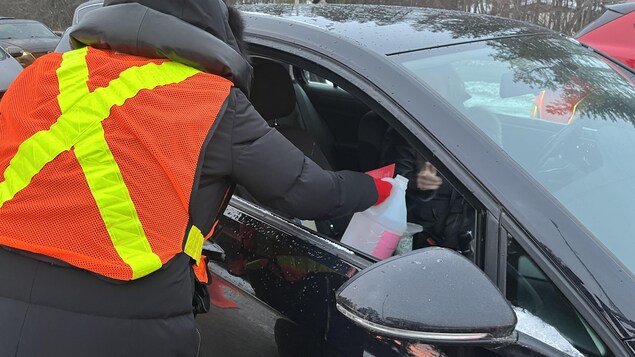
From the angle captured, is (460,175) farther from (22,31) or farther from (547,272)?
(22,31)

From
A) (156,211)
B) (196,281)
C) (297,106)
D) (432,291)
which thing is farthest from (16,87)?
(297,106)

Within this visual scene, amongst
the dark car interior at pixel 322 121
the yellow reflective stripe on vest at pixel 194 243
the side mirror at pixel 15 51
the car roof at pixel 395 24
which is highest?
the car roof at pixel 395 24

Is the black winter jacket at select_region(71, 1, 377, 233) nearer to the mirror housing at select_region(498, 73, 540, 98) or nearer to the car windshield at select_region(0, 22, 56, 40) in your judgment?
the mirror housing at select_region(498, 73, 540, 98)

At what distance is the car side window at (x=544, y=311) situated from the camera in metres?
1.11

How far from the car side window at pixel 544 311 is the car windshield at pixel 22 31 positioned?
14.6 metres

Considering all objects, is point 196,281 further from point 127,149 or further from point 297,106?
point 297,106

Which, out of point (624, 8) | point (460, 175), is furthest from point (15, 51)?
point (460, 175)

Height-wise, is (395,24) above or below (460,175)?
above

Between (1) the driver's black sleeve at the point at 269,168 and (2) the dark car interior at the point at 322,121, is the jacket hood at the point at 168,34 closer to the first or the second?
(1) the driver's black sleeve at the point at 269,168

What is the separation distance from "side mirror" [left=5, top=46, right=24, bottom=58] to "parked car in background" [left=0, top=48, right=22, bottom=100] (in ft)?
4.66

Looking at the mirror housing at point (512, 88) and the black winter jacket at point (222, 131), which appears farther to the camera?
the mirror housing at point (512, 88)

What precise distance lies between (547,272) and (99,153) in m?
0.94

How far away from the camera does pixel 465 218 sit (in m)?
1.48

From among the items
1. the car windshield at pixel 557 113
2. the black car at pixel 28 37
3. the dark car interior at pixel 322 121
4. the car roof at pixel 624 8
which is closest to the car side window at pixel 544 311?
the car windshield at pixel 557 113
